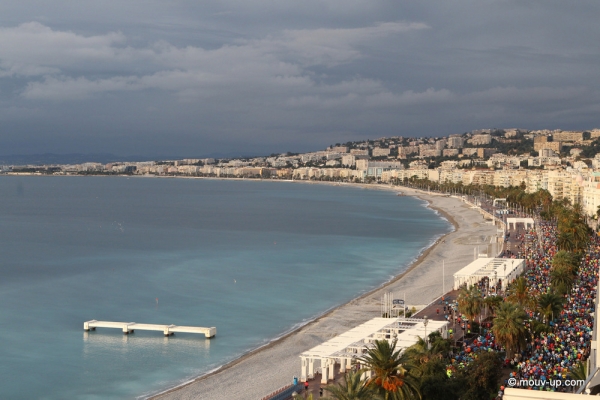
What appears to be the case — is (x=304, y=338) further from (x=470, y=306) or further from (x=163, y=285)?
(x=163, y=285)

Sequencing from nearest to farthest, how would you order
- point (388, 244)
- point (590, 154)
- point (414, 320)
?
point (414, 320), point (388, 244), point (590, 154)

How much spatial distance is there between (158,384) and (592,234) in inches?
1462

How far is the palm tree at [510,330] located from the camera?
789 inches

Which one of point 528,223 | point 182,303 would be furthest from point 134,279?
point 528,223

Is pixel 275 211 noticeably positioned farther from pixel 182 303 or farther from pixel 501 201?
pixel 182 303

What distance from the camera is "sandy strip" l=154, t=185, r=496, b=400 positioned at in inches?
819

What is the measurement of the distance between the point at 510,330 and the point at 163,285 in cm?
2237

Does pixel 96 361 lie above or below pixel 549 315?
below

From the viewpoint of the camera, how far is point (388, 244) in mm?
55656

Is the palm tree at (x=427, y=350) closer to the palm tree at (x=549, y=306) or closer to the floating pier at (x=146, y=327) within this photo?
the palm tree at (x=549, y=306)

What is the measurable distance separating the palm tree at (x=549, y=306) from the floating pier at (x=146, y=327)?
1157 cm

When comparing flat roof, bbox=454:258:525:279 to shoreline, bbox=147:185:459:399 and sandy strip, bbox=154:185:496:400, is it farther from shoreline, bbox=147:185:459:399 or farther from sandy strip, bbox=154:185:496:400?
shoreline, bbox=147:185:459:399

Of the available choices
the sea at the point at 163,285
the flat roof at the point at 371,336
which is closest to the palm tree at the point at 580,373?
the flat roof at the point at 371,336

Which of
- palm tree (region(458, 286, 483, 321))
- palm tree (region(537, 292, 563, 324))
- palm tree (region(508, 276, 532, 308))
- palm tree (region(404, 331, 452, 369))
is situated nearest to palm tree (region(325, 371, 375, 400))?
palm tree (region(404, 331, 452, 369))
